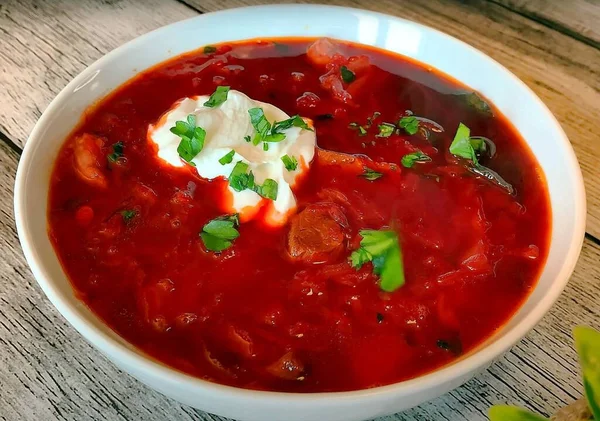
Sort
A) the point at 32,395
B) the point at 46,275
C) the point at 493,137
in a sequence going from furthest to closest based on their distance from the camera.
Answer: the point at 493,137 < the point at 32,395 < the point at 46,275

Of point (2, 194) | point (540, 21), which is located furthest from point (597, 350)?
point (540, 21)

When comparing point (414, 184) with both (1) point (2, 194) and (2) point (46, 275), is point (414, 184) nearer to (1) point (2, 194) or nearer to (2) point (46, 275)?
(2) point (46, 275)

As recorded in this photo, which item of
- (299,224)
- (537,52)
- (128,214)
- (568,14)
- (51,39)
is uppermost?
(568,14)

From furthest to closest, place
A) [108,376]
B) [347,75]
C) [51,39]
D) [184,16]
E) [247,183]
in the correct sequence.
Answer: [184,16] < [51,39] < [347,75] < [247,183] < [108,376]

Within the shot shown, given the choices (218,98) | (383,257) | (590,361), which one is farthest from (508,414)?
(218,98)

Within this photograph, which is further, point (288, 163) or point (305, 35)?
point (305, 35)

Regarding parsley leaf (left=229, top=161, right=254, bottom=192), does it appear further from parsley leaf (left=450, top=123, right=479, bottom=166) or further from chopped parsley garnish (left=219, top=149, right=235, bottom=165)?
parsley leaf (left=450, top=123, right=479, bottom=166)

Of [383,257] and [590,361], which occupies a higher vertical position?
[590,361]

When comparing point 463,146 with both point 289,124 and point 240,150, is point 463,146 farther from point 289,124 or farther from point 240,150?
point 240,150

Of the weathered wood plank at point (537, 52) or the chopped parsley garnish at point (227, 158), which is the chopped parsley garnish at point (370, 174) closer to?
the chopped parsley garnish at point (227, 158)
